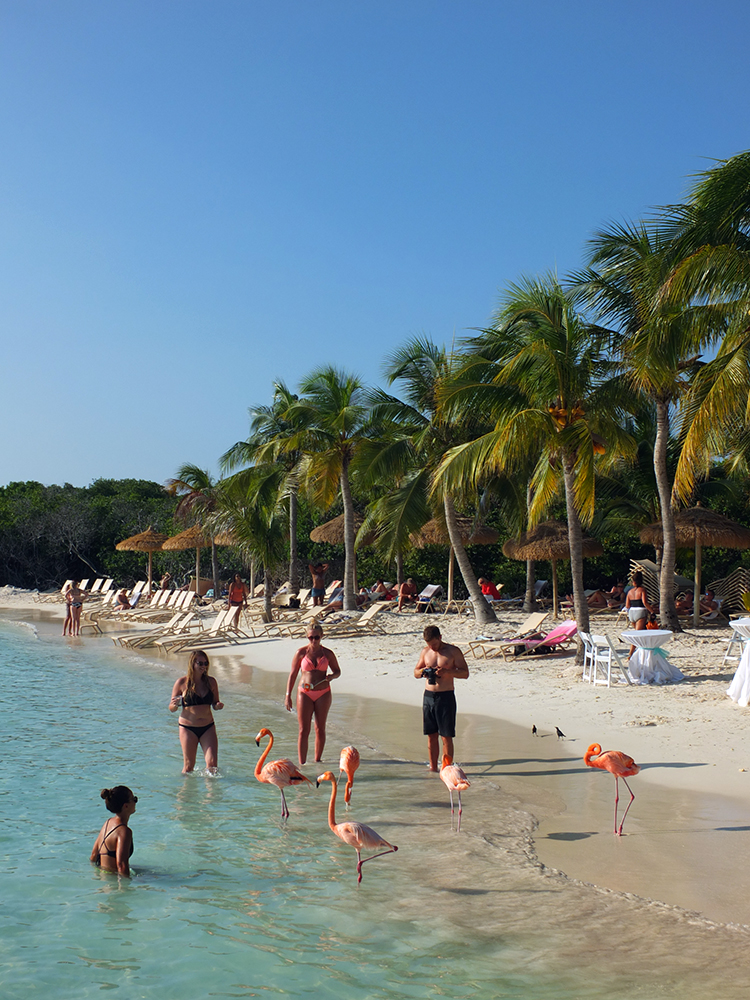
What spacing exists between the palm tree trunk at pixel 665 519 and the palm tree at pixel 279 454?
493 inches

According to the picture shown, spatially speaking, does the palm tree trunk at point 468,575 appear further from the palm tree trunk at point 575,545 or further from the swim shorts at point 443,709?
the swim shorts at point 443,709

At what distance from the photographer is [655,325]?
1173 centimetres

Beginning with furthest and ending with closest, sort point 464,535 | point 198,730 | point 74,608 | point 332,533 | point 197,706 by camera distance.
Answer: point 332,533, point 464,535, point 74,608, point 198,730, point 197,706

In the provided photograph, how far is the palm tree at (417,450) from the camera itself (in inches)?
734

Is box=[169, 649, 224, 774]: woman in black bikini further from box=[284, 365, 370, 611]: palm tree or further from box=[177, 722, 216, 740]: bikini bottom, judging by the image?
box=[284, 365, 370, 611]: palm tree

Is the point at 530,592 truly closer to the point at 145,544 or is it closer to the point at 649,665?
the point at 649,665

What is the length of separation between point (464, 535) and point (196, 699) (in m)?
16.5

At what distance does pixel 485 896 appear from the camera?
5.38 m

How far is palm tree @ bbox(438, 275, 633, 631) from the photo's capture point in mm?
12719

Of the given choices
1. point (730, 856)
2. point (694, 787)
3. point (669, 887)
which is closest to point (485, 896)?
point (669, 887)

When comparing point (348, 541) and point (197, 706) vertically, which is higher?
point (348, 541)


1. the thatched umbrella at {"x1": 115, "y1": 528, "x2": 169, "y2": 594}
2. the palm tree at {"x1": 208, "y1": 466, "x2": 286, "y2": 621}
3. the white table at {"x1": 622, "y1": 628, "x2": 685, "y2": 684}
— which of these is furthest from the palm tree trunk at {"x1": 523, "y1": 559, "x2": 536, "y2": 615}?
the thatched umbrella at {"x1": 115, "y1": 528, "x2": 169, "y2": 594}

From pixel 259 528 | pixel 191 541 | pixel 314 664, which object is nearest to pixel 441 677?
pixel 314 664

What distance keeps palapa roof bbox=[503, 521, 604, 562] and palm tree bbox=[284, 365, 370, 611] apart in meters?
4.20
